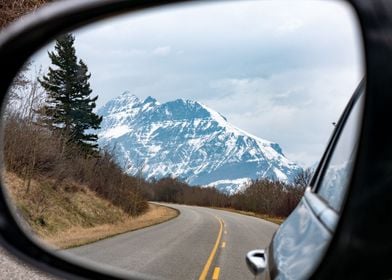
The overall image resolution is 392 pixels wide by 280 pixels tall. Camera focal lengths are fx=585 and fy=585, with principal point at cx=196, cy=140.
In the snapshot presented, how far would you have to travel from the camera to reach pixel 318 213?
1.58 metres

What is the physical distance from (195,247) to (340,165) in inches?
212

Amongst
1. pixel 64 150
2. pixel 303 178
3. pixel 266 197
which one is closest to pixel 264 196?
pixel 266 197

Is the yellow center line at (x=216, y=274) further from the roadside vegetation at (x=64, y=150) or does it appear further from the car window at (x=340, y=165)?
the car window at (x=340, y=165)

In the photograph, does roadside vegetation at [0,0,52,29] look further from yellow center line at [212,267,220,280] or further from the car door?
the car door

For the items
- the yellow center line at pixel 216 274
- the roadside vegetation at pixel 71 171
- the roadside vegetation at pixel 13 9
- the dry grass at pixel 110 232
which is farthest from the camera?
the roadside vegetation at pixel 13 9

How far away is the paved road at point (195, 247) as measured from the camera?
2.13 meters

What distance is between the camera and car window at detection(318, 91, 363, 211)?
116 cm

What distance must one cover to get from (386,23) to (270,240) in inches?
51.9

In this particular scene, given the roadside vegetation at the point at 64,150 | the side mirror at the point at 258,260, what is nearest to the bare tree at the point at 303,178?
the side mirror at the point at 258,260

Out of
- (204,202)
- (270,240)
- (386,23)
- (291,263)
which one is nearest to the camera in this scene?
(386,23)

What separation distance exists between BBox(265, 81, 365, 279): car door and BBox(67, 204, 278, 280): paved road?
0.37 feet

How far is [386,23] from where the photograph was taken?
89 cm

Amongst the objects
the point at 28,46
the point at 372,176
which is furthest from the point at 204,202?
the point at 372,176

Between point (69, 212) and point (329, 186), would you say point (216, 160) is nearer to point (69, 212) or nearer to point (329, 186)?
point (329, 186)
